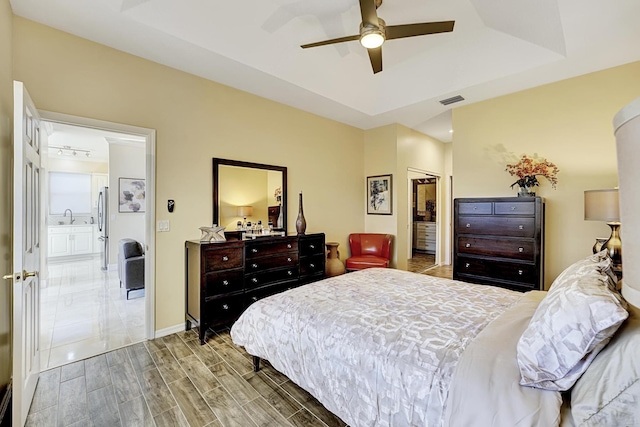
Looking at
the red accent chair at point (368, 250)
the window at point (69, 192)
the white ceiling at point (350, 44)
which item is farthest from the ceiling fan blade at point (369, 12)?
the window at point (69, 192)

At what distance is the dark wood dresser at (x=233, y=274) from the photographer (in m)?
2.94

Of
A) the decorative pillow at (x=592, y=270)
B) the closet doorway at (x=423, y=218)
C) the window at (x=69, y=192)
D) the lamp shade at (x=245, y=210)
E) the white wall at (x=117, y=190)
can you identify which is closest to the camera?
the decorative pillow at (x=592, y=270)

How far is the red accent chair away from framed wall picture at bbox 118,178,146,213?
4.50m

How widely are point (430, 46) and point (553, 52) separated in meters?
1.28

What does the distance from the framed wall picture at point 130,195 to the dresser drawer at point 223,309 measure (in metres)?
4.14

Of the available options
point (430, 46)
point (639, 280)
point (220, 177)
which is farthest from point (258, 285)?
point (430, 46)

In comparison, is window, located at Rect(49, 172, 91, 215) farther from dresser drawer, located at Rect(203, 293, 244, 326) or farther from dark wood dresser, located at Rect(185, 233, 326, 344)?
dresser drawer, located at Rect(203, 293, 244, 326)

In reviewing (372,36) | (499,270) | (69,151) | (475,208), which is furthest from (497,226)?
(69,151)

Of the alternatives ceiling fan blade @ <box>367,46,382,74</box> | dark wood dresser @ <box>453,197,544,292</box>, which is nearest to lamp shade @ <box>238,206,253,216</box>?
ceiling fan blade @ <box>367,46,382,74</box>

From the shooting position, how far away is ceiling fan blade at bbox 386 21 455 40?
7.39 feet

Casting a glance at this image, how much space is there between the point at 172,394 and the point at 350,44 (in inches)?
157

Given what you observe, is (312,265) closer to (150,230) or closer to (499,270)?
(150,230)

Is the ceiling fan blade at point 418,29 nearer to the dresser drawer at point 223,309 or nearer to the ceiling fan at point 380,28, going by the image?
the ceiling fan at point 380,28

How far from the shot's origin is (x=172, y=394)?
6.86ft
